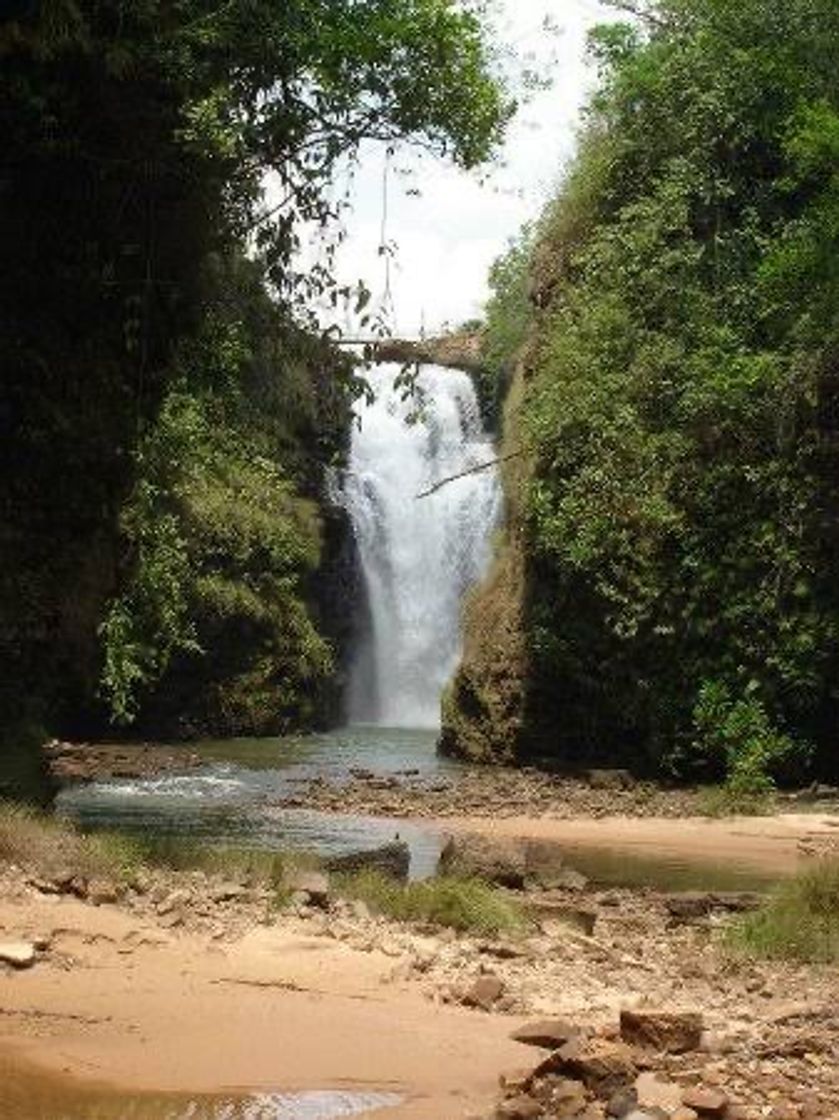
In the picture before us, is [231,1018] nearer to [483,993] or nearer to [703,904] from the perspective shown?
[483,993]

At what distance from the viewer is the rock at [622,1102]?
5.24 meters

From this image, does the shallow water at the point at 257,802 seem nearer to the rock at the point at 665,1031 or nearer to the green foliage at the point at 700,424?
the green foliage at the point at 700,424

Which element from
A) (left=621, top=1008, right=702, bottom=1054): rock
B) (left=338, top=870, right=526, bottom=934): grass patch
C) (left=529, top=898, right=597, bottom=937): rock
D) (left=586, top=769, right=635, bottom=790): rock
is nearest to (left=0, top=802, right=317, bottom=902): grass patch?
(left=338, top=870, right=526, bottom=934): grass patch

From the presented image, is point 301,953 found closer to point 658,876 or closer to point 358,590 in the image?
point 658,876

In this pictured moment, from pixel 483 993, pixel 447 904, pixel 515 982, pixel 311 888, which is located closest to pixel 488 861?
pixel 447 904

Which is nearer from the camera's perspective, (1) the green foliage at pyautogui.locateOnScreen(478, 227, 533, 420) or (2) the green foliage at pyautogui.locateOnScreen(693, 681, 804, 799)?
(2) the green foliage at pyautogui.locateOnScreen(693, 681, 804, 799)

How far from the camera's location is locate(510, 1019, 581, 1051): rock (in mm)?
6248

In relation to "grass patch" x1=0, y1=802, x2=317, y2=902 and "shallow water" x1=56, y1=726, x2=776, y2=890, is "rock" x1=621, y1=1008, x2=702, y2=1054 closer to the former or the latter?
"grass patch" x1=0, y1=802, x2=317, y2=902

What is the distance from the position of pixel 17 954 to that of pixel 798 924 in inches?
200

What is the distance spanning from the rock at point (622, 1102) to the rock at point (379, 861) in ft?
22.6

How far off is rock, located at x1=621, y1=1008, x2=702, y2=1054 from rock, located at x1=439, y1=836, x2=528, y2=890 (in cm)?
584

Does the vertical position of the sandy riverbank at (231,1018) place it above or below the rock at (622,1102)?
below

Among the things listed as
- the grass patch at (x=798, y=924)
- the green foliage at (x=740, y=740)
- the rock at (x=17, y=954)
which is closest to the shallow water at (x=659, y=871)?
the grass patch at (x=798, y=924)

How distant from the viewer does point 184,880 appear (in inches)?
401
